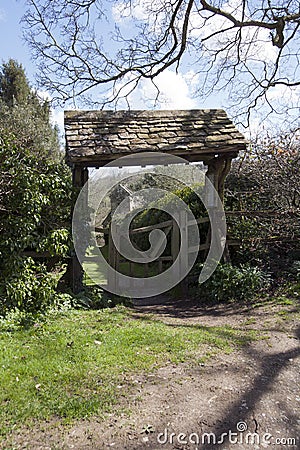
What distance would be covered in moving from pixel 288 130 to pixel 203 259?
457 cm

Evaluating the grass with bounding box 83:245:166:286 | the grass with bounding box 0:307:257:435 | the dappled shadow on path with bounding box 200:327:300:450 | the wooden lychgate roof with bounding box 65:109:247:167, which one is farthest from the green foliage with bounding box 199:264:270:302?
the dappled shadow on path with bounding box 200:327:300:450

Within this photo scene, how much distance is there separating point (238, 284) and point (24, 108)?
13.3 metres

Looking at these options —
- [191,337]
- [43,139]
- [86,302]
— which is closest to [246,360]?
[191,337]

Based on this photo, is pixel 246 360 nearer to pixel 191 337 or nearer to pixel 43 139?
pixel 191 337

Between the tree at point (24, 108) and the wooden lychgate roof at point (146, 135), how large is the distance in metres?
8.01

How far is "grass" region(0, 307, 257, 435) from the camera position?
9.81 feet

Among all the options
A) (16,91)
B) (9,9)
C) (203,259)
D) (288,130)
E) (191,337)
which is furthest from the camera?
(16,91)

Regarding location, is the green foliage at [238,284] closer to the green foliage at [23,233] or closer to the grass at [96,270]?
the grass at [96,270]

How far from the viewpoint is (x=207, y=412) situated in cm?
291

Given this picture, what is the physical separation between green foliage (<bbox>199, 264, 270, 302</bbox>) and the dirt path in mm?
2535

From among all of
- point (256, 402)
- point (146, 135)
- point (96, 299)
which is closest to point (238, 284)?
point (96, 299)

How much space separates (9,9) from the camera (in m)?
9.12

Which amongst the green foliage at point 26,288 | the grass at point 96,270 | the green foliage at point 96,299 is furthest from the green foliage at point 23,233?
the grass at point 96,270

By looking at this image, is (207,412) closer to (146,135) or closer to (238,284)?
(238,284)
